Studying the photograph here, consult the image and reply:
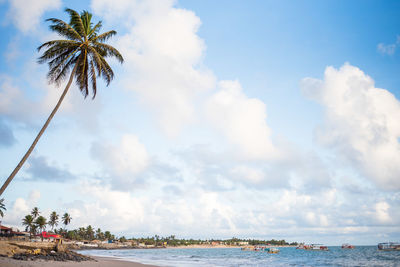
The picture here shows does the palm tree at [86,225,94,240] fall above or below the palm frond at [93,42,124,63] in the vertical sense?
below

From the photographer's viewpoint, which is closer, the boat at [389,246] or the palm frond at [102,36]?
the palm frond at [102,36]

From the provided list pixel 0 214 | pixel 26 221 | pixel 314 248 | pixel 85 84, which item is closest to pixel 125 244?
pixel 26 221

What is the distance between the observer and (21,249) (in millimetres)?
33594

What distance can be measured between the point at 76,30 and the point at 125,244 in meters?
183

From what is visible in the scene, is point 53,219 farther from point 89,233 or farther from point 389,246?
point 389,246

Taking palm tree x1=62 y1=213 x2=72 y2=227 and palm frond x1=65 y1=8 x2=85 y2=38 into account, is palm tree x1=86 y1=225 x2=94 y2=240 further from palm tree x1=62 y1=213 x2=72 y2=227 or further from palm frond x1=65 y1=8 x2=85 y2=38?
palm frond x1=65 y1=8 x2=85 y2=38

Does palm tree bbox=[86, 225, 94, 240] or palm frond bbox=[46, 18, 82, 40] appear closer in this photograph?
palm frond bbox=[46, 18, 82, 40]

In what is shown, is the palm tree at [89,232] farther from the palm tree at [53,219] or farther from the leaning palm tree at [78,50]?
the leaning palm tree at [78,50]

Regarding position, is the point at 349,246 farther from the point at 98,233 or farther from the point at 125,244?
the point at 98,233

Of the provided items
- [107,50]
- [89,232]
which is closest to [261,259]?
[107,50]

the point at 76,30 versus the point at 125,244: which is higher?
the point at 76,30

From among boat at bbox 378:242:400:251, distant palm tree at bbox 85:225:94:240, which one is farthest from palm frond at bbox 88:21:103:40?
distant palm tree at bbox 85:225:94:240

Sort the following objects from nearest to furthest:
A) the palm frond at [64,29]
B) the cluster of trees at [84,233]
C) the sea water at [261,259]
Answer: the palm frond at [64,29], the sea water at [261,259], the cluster of trees at [84,233]

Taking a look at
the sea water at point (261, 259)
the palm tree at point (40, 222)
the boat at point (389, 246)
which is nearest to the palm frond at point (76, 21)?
the sea water at point (261, 259)
